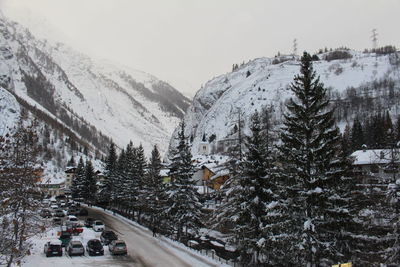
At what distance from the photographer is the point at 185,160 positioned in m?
43.3

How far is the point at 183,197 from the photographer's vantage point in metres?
42.5

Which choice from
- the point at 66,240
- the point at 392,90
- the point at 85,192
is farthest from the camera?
the point at 392,90

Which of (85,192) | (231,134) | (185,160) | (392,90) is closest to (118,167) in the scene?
(85,192)

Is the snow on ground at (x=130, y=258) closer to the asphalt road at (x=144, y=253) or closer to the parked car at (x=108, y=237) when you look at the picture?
the asphalt road at (x=144, y=253)

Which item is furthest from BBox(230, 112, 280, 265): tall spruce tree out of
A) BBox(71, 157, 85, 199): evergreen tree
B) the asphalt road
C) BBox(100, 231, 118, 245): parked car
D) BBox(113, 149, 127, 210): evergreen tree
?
BBox(71, 157, 85, 199): evergreen tree

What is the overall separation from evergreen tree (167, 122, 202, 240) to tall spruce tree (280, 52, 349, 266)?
804 inches

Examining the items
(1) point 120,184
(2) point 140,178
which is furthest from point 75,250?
(1) point 120,184

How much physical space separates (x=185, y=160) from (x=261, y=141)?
55.1 ft

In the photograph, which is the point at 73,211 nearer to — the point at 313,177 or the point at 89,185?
the point at 89,185

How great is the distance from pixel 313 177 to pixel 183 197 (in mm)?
22901

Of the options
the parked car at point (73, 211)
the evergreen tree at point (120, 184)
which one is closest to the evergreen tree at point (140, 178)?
the evergreen tree at point (120, 184)

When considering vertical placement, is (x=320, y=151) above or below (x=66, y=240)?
above

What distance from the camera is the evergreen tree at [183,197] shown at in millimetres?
42156

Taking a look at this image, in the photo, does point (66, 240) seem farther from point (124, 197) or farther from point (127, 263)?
point (124, 197)
